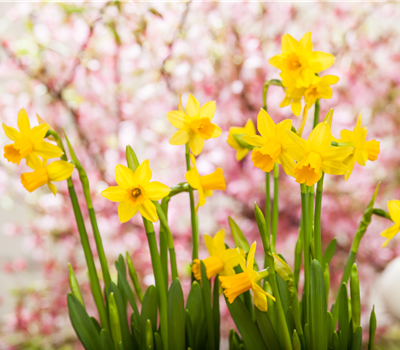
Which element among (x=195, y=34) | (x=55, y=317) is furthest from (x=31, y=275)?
(x=195, y=34)

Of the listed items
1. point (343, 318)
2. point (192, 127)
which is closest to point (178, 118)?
point (192, 127)

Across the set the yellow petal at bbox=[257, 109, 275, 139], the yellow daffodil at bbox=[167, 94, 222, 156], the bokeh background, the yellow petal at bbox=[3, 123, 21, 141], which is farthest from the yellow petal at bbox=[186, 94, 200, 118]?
the bokeh background

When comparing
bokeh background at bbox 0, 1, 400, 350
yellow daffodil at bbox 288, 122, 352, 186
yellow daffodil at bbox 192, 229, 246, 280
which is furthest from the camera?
bokeh background at bbox 0, 1, 400, 350

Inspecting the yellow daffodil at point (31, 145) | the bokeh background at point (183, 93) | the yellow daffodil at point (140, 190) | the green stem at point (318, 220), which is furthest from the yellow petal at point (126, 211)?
the bokeh background at point (183, 93)

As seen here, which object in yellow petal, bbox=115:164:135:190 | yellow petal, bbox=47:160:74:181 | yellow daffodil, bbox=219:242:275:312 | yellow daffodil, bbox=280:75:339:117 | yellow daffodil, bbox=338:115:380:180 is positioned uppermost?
yellow petal, bbox=47:160:74:181

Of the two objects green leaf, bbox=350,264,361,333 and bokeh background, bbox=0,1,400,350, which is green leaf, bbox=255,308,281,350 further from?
bokeh background, bbox=0,1,400,350

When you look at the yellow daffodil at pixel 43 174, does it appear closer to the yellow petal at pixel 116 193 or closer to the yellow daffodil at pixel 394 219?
the yellow petal at pixel 116 193
